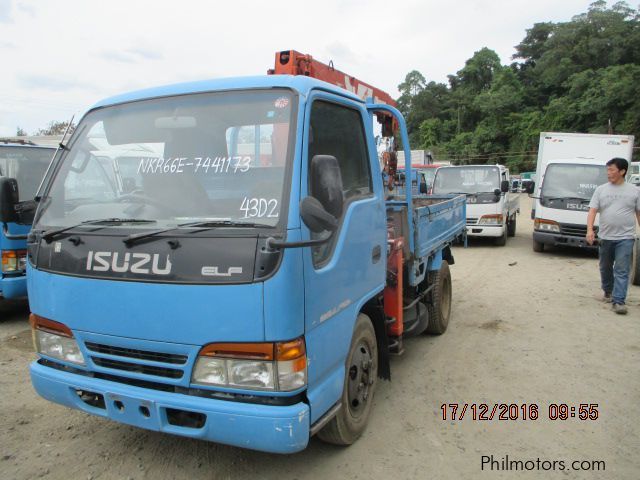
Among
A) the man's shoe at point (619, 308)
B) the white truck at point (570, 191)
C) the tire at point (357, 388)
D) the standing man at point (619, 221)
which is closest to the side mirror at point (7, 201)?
the tire at point (357, 388)

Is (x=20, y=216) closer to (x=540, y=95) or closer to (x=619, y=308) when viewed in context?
(x=619, y=308)

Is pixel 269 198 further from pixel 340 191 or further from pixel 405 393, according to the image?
pixel 405 393

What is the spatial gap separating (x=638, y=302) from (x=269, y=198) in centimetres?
650

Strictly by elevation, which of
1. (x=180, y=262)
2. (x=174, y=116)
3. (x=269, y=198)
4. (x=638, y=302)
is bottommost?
(x=638, y=302)

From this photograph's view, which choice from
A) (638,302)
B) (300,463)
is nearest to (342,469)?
(300,463)

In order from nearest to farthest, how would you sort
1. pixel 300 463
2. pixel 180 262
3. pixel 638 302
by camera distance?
Result: pixel 180 262 < pixel 300 463 < pixel 638 302

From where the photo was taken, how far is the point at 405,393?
13.0 ft

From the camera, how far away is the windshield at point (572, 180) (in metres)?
10.2

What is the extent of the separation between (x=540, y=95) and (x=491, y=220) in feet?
205

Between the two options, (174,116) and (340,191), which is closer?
(340,191)

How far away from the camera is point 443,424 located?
3480 millimetres

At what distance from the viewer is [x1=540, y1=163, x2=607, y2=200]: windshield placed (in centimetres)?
1017

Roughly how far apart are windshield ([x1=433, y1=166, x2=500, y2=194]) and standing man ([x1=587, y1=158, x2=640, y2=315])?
5.91 m

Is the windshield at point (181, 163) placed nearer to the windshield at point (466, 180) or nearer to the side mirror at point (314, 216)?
the side mirror at point (314, 216)
